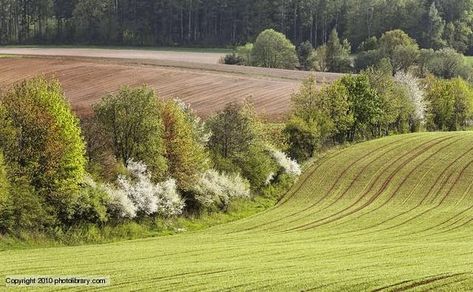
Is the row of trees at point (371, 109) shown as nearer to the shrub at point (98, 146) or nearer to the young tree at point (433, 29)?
the shrub at point (98, 146)

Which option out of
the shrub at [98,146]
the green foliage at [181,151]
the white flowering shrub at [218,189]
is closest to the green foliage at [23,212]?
the shrub at [98,146]

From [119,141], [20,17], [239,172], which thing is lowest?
[239,172]

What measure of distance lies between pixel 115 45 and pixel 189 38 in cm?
2159

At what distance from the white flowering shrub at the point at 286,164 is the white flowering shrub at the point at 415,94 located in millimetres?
33013

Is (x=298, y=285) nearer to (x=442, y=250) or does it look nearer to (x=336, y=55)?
(x=442, y=250)

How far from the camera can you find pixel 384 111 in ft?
310

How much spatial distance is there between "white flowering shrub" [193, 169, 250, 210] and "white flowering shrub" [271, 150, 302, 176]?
26.5 ft

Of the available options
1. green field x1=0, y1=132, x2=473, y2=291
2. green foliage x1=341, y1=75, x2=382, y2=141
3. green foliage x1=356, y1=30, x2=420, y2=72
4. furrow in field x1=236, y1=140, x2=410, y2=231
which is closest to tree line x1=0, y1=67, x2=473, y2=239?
green field x1=0, y1=132, x2=473, y2=291

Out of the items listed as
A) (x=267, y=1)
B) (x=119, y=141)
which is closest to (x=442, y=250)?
(x=119, y=141)

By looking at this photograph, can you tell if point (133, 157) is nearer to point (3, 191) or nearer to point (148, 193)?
point (148, 193)

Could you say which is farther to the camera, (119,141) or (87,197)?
(119,141)

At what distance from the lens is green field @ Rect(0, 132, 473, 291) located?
30.1 m

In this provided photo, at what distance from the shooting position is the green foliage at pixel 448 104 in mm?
105562

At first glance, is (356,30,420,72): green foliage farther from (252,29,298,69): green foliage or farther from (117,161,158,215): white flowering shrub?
(117,161,158,215): white flowering shrub
